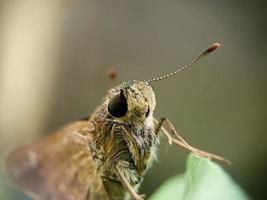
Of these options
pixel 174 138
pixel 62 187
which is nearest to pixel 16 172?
pixel 62 187

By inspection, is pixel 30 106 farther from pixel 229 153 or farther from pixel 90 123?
pixel 90 123

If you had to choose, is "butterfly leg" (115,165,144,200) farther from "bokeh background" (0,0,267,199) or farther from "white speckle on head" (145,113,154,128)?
"bokeh background" (0,0,267,199)

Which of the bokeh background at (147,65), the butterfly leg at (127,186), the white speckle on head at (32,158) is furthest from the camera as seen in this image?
the bokeh background at (147,65)

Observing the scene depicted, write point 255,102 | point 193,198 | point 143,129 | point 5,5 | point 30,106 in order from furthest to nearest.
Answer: point 5,5, point 30,106, point 255,102, point 143,129, point 193,198

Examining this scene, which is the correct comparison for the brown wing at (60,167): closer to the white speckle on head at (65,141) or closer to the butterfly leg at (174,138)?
the white speckle on head at (65,141)

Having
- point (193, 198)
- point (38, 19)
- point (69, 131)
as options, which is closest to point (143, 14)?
point (38, 19)

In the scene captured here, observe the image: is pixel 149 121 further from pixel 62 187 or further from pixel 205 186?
pixel 205 186

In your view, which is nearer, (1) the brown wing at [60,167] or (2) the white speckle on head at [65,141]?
(1) the brown wing at [60,167]

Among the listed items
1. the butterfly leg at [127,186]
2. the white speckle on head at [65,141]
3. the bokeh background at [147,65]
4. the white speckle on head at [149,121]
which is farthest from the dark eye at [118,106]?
the bokeh background at [147,65]
